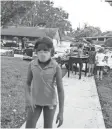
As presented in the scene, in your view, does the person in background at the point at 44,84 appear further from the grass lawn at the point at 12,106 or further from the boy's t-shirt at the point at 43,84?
the grass lawn at the point at 12,106

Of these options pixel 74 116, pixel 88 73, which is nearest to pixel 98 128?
pixel 74 116

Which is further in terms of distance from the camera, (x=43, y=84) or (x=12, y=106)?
(x=12, y=106)

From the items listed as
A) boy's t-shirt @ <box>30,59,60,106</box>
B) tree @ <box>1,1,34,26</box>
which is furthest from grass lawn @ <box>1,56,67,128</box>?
tree @ <box>1,1,34,26</box>

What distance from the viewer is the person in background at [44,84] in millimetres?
2297

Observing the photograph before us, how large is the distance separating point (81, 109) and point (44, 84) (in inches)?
121

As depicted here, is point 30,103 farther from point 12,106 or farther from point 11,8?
point 11,8

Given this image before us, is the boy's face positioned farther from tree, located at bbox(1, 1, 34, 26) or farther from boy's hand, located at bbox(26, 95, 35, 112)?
tree, located at bbox(1, 1, 34, 26)

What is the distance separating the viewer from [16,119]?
4344 millimetres

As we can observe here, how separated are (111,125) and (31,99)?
2452 mm

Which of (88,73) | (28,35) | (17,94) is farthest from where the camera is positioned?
(28,35)

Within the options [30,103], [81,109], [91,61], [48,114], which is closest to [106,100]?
[81,109]

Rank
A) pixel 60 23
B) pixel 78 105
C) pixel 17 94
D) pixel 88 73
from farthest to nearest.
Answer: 1. pixel 60 23
2. pixel 88 73
3. pixel 17 94
4. pixel 78 105

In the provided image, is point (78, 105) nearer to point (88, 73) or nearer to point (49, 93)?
point (49, 93)

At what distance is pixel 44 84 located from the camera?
232cm
